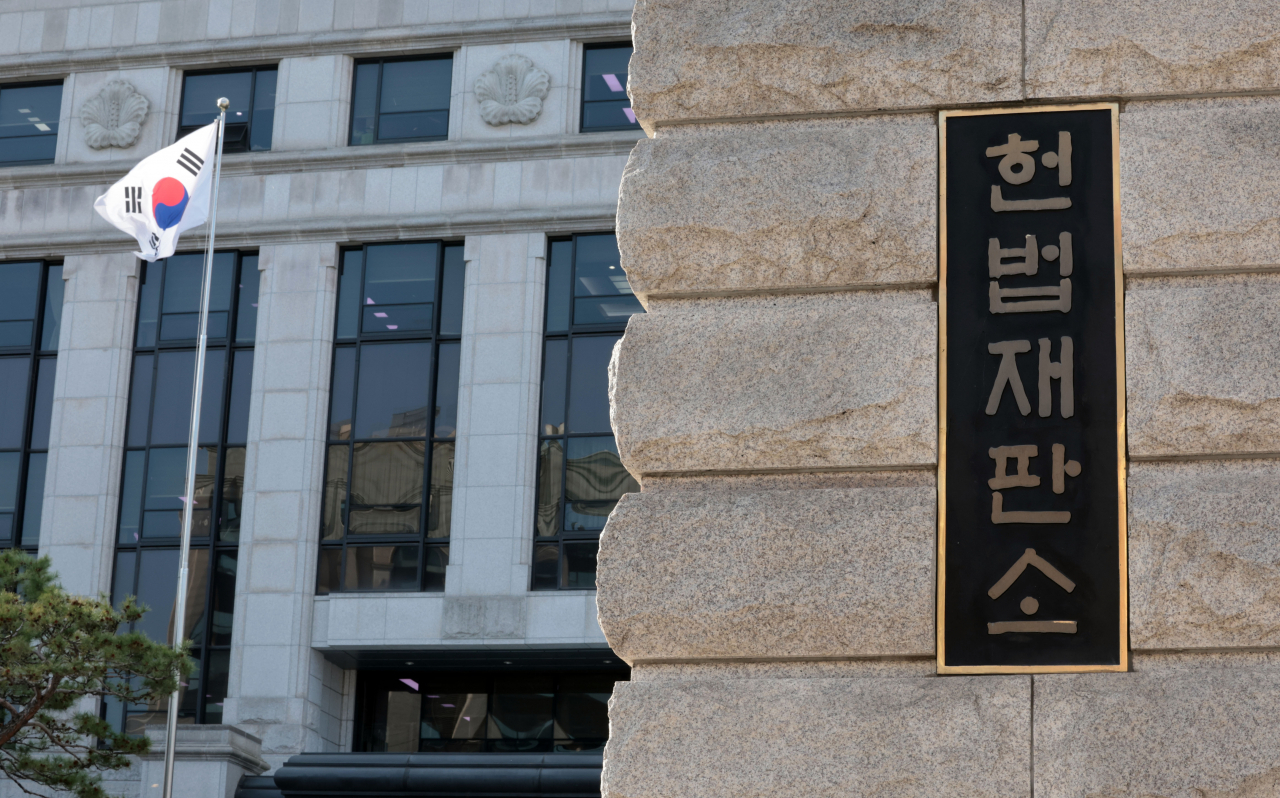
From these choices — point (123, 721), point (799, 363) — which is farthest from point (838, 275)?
point (123, 721)

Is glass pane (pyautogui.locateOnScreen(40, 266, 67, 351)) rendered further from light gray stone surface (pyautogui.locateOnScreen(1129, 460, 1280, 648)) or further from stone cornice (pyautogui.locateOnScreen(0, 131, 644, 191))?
light gray stone surface (pyautogui.locateOnScreen(1129, 460, 1280, 648))

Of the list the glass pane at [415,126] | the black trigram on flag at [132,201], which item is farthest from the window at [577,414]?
the black trigram on flag at [132,201]

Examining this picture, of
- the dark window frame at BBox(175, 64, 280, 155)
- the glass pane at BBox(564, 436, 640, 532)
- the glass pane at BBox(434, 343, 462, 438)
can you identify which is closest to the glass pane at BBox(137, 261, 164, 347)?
the dark window frame at BBox(175, 64, 280, 155)

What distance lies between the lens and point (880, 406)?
513cm

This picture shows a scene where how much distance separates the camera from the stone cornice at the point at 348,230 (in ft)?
89.4

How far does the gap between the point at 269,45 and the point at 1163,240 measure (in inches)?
1020

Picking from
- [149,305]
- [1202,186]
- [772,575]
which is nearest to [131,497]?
[149,305]

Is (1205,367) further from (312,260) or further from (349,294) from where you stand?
(312,260)

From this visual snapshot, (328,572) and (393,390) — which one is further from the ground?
(393,390)

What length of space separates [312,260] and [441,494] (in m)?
4.94

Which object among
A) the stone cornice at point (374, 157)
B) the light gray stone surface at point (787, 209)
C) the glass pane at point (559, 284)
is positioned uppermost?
the stone cornice at point (374, 157)

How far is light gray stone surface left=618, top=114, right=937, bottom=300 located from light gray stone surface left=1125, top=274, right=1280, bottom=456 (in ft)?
2.48

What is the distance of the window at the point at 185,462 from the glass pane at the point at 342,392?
1.67 m

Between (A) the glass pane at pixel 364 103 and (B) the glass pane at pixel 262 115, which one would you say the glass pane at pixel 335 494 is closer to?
(A) the glass pane at pixel 364 103
